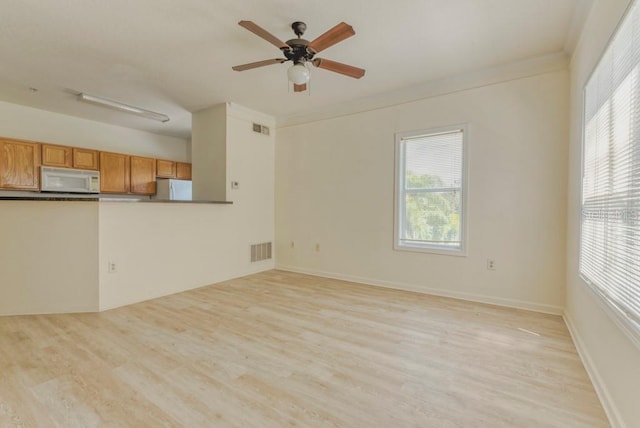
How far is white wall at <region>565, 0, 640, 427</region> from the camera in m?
1.43

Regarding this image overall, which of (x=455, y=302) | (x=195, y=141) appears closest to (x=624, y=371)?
(x=455, y=302)

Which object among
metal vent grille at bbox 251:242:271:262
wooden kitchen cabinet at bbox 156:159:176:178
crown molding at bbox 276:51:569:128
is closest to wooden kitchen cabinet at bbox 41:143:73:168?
wooden kitchen cabinet at bbox 156:159:176:178

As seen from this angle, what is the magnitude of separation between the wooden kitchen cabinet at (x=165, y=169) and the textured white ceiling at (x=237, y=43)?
1.89m

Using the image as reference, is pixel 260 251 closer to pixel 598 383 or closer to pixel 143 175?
pixel 143 175

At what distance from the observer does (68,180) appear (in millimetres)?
4793

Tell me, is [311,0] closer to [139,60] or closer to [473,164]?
[139,60]

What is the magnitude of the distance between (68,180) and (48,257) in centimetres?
228

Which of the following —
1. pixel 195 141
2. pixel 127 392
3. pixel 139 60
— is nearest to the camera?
pixel 127 392

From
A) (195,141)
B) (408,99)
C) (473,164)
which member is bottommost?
(473,164)

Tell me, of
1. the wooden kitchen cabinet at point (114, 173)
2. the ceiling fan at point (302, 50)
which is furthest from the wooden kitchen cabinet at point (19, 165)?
the ceiling fan at point (302, 50)

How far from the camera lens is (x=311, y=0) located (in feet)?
7.44

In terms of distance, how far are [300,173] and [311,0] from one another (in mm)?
2953

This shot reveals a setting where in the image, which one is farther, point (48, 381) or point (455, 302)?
point (455, 302)

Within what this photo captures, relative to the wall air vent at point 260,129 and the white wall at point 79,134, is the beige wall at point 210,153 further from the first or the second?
the white wall at point 79,134
